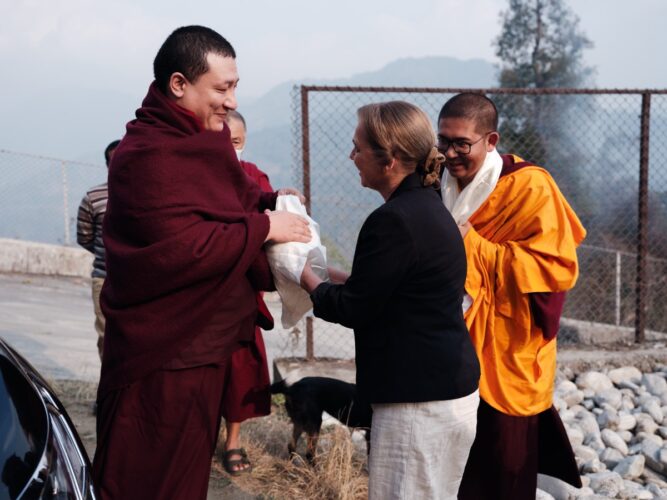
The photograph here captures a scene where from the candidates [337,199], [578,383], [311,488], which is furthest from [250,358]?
[337,199]

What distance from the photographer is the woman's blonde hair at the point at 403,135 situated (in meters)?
2.46

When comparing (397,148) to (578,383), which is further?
(578,383)

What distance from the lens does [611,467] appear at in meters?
5.06

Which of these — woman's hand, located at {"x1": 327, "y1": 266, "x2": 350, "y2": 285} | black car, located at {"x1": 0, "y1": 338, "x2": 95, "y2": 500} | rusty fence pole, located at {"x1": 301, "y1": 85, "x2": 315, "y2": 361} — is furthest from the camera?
rusty fence pole, located at {"x1": 301, "y1": 85, "x2": 315, "y2": 361}

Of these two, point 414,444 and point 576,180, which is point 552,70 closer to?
point 576,180

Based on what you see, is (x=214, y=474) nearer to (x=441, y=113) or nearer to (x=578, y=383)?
(x=441, y=113)

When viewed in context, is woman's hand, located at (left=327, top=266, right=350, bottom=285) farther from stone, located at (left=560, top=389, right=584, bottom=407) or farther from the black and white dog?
stone, located at (left=560, top=389, right=584, bottom=407)

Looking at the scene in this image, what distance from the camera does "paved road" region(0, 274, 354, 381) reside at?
712 cm

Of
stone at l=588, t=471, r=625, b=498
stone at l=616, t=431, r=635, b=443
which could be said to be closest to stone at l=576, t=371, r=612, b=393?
stone at l=616, t=431, r=635, b=443

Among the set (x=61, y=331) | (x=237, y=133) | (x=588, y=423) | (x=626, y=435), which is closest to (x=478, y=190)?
(x=237, y=133)

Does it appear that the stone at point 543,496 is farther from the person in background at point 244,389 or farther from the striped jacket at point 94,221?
the striped jacket at point 94,221

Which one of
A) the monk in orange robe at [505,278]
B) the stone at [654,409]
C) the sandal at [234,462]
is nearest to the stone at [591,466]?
the stone at [654,409]

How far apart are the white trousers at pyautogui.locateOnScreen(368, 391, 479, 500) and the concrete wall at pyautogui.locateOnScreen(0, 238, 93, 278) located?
1019 centimetres

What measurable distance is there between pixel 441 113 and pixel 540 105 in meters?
16.7
